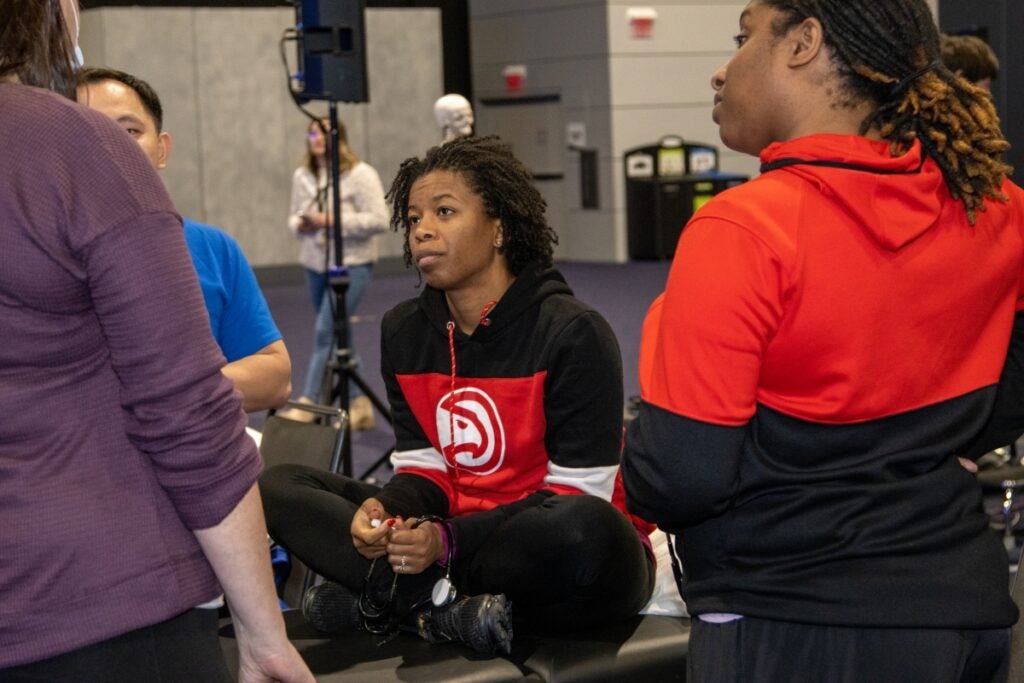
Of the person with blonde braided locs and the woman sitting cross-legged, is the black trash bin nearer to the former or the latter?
the woman sitting cross-legged

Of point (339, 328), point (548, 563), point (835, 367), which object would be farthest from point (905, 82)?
point (339, 328)

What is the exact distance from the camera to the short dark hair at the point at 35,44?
139 cm

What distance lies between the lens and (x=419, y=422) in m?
3.08

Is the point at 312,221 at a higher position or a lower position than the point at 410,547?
higher

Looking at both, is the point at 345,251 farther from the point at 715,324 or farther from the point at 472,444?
the point at 715,324

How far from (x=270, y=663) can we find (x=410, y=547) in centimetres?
121

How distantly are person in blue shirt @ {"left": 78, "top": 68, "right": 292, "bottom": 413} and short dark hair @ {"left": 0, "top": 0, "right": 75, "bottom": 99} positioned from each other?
149cm

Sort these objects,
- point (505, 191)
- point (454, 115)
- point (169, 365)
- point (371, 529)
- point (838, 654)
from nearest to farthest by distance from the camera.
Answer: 1. point (169, 365)
2. point (838, 654)
3. point (371, 529)
4. point (505, 191)
5. point (454, 115)

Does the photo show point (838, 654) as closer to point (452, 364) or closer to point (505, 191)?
point (452, 364)

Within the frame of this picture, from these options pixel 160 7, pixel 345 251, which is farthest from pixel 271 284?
pixel 345 251

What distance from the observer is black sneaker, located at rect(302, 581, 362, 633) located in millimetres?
2867

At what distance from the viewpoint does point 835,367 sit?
62.0 inches

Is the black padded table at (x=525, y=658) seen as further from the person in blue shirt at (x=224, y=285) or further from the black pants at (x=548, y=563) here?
the person in blue shirt at (x=224, y=285)

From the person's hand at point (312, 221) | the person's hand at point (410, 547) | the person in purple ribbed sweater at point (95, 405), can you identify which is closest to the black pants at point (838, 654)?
the person in purple ribbed sweater at point (95, 405)
